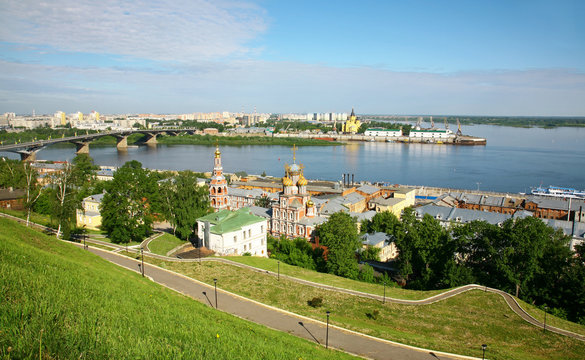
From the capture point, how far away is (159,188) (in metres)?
23.8

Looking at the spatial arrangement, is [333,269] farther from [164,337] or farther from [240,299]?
[164,337]

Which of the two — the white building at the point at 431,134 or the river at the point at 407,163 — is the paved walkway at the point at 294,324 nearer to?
the river at the point at 407,163


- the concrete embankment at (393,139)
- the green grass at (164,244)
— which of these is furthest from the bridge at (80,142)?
the green grass at (164,244)

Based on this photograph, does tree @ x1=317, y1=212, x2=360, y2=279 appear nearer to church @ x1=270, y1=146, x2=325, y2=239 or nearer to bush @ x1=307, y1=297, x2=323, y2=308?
bush @ x1=307, y1=297, x2=323, y2=308

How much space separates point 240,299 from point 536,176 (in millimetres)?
55438

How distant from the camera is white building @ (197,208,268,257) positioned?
19.0 m

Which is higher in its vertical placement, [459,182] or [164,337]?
[164,337]

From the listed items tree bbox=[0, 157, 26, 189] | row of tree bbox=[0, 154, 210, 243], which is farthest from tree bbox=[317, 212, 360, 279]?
tree bbox=[0, 157, 26, 189]

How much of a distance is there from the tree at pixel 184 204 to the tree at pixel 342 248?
25.7 ft

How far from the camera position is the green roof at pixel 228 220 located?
19094 millimetres

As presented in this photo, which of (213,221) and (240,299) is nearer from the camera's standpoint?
(240,299)

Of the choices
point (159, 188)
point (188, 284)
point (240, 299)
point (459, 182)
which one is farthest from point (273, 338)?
point (459, 182)

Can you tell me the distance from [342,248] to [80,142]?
76.0 metres

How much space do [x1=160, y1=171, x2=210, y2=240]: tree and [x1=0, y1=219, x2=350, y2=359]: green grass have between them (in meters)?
11.8
